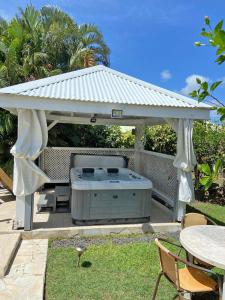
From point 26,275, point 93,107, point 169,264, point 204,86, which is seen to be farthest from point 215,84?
point 93,107

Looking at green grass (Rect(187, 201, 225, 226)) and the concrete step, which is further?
green grass (Rect(187, 201, 225, 226))

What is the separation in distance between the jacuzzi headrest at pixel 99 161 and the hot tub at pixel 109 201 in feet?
12.0

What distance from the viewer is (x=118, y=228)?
7223 mm

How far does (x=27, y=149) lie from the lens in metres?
6.45

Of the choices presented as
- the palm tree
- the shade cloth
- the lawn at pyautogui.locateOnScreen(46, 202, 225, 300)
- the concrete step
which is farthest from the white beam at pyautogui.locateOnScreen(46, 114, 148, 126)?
the lawn at pyautogui.locateOnScreen(46, 202, 225, 300)

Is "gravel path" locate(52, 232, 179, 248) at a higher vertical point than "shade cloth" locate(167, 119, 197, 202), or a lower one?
lower

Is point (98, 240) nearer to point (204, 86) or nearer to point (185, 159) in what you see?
point (185, 159)

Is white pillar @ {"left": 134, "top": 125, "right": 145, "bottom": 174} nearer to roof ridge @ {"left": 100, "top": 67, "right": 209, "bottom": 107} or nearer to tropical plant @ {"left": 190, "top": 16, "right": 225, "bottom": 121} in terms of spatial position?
roof ridge @ {"left": 100, "top": 67, "right": 209, "bottom": 107}

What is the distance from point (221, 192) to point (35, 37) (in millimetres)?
11900

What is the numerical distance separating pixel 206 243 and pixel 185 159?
380 centimetres

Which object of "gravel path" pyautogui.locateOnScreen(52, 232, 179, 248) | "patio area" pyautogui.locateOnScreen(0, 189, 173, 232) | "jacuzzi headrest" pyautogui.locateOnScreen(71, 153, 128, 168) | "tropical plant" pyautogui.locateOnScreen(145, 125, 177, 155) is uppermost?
"tropical plant" pyautogui.locateOnScreen(145, 125, 177, 155)

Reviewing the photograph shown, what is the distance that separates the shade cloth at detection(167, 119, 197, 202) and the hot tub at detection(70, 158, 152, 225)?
0.94 m

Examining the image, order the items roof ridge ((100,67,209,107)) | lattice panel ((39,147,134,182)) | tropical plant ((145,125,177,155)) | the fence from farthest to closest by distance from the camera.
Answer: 1. tropical plant ((145,125,177,155))
2. lattice panel ((39,147,134,182))
3. the fence
4. roof ridge ((100,67,209,107))

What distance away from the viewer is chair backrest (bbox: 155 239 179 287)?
3438 mm
